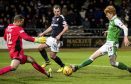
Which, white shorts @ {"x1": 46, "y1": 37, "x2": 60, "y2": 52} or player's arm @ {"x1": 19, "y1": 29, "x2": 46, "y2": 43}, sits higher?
player's arm @ {"x1": 19, "y1": 29, "x2": 46, "y2": 43}

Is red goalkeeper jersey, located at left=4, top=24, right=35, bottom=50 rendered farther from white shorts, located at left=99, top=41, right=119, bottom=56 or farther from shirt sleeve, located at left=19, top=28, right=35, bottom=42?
white shorts, located at left=99, top=41, right=119, bottom=56

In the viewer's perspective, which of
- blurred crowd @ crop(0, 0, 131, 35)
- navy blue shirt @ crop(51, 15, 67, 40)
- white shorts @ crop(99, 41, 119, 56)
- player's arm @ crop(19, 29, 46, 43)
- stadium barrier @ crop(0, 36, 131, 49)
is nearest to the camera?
player's arm @ crop(19, 29, 46, 43)

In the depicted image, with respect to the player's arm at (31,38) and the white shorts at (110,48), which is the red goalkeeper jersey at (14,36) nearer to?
the player's arm at (31,38)

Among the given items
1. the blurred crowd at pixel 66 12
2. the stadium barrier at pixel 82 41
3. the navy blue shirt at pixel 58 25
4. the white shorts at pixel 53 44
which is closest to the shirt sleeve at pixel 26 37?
the white shorts at pixel 53 44

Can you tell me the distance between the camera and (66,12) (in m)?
25.5

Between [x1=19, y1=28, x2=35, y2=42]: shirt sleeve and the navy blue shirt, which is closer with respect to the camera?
[x1=19, y1=28, x2=35, y2=42]: shirt sleeve

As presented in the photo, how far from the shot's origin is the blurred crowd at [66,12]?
2606 cm

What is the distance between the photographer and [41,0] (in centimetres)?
2825

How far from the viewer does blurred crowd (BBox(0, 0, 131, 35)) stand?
26.1 meters

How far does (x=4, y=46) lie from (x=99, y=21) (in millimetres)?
6038

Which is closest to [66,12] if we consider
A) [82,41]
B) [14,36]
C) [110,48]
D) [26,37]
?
[82,41]

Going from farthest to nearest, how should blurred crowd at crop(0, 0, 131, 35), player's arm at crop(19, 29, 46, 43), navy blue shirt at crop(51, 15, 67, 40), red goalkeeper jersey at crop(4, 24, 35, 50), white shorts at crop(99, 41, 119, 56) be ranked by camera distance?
blurred crowd at crop(0, 0, 131, 35) < navy blue shirt at crop(51, 15, 67, 40) < white shorts at crop(99, 41, 119, 56) < red goalkeeper jersey at crop(4, 24, 35, 50) < player's arm at crop(19, 29, 46, 43)

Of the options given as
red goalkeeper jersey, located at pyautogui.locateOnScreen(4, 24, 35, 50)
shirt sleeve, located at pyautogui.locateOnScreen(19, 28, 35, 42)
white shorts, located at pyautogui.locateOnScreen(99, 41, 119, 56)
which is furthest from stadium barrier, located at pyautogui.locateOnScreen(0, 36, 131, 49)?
shirt sleeve, located at pyautogui.locateOnScreen(19, 28, 35, 42)

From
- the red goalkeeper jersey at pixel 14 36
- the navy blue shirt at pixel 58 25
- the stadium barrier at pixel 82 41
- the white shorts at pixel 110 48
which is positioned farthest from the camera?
the stadium barrier at pixel 82 41
